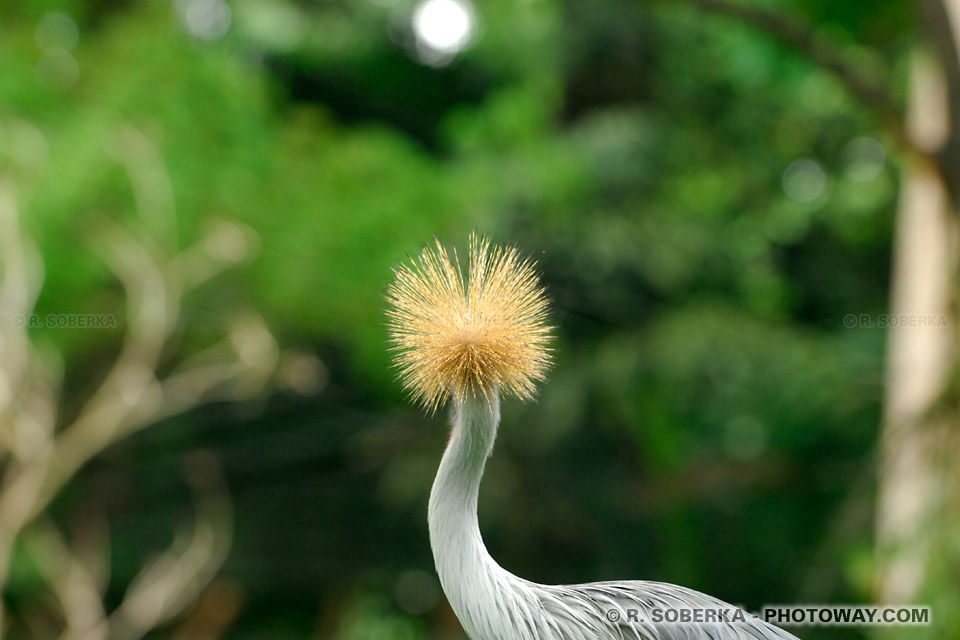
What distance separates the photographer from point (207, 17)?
4391mm

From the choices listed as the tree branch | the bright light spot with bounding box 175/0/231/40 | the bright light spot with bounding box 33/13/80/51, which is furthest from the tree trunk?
the bright light spot with bounding box 33/13/80/51

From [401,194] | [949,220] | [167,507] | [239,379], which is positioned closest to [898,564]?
[949,220]

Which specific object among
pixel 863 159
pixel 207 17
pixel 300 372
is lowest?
pixel 300 372

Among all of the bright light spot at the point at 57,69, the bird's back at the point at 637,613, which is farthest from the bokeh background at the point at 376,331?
the bird's back at the point at 637,613

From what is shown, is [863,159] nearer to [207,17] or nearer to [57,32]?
[207,17]

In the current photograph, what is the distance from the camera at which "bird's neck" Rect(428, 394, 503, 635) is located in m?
0.68

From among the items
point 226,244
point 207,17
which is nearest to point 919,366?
point 226,244

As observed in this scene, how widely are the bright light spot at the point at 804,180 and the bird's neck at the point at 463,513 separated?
4.78m

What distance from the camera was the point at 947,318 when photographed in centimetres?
258

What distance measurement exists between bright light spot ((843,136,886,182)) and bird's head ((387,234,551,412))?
4.85 meters

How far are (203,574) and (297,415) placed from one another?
36.1 inches

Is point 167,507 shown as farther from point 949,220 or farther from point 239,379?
point 949,220

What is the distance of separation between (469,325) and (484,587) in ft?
0.61

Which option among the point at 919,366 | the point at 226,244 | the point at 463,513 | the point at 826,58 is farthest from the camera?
the point at 919,366
